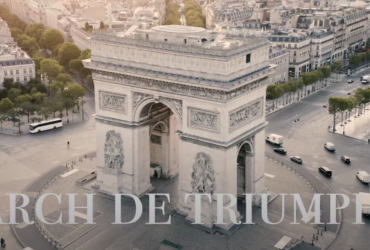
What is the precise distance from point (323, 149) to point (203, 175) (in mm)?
31934

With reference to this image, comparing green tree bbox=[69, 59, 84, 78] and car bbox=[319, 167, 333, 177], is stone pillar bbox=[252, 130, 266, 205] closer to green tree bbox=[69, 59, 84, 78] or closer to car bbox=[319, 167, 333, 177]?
car bbox=[319, 167, 333, 177]

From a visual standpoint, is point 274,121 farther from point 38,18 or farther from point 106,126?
point 38,18

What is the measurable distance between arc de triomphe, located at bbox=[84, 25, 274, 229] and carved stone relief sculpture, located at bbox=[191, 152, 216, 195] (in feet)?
0.33

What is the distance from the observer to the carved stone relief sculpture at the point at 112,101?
62875mm

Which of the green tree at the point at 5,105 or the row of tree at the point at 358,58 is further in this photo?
the row of tree at the point at 358,58

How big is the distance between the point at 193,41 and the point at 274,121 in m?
42.6

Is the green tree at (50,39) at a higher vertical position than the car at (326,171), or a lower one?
higher

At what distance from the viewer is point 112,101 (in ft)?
209

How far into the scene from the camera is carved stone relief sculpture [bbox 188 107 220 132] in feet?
184

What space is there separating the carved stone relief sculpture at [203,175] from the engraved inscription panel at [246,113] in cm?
434

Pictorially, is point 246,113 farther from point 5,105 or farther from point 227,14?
point 227,14

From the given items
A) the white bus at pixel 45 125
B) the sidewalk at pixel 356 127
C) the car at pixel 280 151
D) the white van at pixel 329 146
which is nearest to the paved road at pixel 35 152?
the white bus at pixel 45 125

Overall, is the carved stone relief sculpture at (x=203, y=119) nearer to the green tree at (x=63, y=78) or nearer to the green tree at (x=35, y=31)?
the green tree at (x=63, y=78)

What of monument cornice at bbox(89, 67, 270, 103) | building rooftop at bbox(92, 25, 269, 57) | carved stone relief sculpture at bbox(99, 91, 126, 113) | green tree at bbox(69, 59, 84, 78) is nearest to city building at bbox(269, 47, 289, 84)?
green tree at bbox(69, 59, 84, 78)
